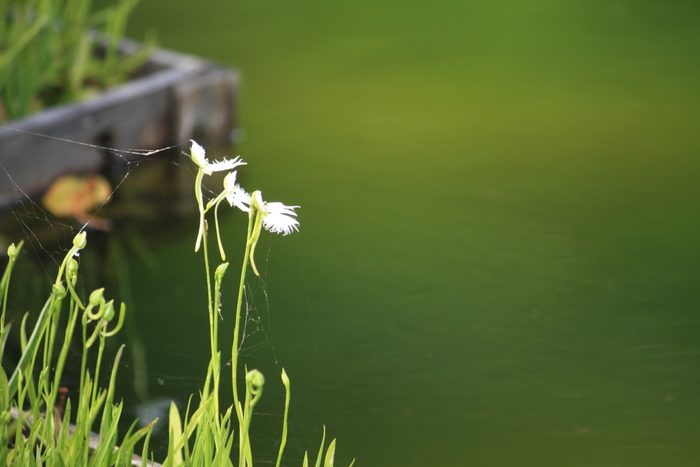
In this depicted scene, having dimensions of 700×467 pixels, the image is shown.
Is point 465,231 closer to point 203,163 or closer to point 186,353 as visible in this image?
point 186,353

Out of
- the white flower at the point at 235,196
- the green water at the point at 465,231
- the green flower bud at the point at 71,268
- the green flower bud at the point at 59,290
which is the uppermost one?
the green water at the point at 465,231

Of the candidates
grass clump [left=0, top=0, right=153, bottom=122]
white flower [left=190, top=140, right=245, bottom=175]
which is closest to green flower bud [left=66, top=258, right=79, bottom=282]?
white flower [left=190, top=140, right=245, bottom=175]

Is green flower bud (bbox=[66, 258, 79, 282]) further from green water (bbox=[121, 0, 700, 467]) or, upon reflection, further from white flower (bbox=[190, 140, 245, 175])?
green water (bbox=[121, 0, 700, 467])

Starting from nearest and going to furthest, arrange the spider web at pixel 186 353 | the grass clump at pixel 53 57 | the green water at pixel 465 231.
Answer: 1. the spider web at pixel 186 353
2. the green water at pixel 465 231
3. the grass clump at pixel 53 57

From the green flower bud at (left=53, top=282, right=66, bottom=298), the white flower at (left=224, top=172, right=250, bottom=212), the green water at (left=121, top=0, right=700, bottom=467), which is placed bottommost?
the green flower bud at (left=53, top=282, right=66, bottom=298)

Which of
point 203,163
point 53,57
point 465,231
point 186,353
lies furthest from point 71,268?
point 53,57

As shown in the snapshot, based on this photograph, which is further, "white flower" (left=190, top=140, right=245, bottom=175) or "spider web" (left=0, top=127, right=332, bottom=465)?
"spider web" (left=0, top=127, right=332, bottom=465)

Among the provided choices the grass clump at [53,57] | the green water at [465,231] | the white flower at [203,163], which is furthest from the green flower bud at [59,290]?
the grass clump at [53,57]

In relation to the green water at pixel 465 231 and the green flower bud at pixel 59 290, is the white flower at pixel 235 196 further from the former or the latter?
the green water at pixel 465 231

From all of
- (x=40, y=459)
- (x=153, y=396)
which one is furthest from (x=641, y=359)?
(x=40, y=459)
